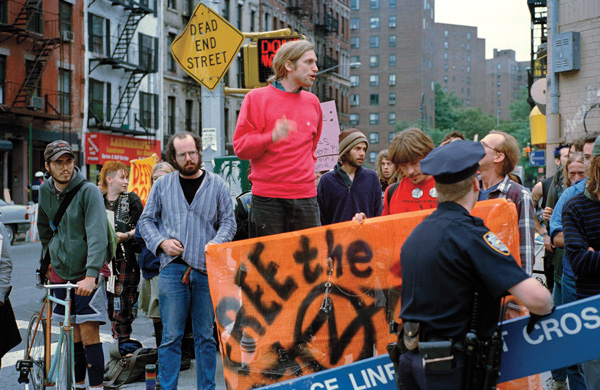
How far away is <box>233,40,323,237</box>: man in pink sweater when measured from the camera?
5.00 metres

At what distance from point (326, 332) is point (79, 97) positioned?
107ft

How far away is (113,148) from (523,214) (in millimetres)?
33770

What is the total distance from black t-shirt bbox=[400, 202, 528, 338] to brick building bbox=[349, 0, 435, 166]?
101 meters

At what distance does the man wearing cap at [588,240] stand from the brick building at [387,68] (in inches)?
3934

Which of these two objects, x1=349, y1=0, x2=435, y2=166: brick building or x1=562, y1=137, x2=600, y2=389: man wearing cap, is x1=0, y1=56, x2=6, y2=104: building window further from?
x1=349, y1=0, x2=435, y2=166: brick building

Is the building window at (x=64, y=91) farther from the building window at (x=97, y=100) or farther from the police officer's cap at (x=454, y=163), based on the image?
the police officer's cap at (x=454, y=163)

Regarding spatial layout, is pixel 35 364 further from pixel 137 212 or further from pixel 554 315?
pixel 554 315

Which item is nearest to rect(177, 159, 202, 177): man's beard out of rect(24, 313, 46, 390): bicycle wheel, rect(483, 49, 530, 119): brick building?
rect(24, 313, 46, 390): bicycle wheel

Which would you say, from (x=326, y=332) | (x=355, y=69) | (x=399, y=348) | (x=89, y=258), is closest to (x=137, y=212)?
(x=89, y=258)

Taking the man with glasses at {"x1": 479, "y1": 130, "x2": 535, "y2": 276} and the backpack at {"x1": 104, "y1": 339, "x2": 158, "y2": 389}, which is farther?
the backpack at {"x1": 104, "y1": 339, "x2": 158, "y2": 389}

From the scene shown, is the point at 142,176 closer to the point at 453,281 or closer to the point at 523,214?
the point at 523,214

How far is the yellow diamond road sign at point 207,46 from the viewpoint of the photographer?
866 centimetres

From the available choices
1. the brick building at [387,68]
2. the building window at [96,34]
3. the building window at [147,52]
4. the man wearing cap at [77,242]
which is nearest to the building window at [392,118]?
the brick building at [387,68]

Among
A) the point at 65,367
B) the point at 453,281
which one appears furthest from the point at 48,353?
the point at 453,281
